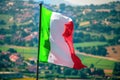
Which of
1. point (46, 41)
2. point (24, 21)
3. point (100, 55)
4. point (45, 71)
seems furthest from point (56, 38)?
point (24, 21)

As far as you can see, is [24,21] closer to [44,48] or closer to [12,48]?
[12,48]

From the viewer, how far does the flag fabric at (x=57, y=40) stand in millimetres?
9766

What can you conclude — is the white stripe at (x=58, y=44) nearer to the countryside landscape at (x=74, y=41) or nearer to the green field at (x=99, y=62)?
the countryside landscape at (x=74, y=41)

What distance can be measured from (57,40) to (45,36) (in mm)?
459

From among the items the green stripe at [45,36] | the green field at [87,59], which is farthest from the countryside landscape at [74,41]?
the green stripe at [45,36]

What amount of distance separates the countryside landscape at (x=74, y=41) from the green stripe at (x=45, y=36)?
53133mm

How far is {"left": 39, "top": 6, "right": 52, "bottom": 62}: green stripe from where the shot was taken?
31.7ft

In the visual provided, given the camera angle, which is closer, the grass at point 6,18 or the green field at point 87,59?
the green field at point 87,59

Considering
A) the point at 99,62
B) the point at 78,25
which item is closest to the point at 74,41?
the point at 78,25

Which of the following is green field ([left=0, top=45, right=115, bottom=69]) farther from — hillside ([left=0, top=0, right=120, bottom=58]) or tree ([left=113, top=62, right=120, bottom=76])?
hillside ([left=0, top=0, right=120, bottom=58])

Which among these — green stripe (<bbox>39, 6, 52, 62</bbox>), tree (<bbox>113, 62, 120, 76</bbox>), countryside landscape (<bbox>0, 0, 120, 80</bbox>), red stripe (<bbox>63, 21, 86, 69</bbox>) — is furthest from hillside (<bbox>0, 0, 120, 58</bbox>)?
green stripe (<bbox>39, 6, 52, 62</bbox>)

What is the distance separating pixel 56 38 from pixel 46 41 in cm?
41

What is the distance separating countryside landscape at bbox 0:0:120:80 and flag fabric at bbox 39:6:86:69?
173 feet

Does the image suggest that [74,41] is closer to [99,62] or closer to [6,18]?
[99,62]
